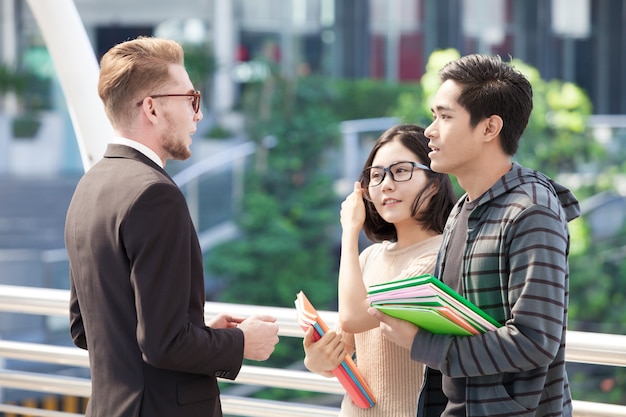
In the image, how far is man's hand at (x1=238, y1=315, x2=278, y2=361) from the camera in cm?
173

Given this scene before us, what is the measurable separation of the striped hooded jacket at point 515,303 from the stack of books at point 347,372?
0.37 meters

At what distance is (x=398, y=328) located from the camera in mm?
1576

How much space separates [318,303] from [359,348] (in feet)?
33.0

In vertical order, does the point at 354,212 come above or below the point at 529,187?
below

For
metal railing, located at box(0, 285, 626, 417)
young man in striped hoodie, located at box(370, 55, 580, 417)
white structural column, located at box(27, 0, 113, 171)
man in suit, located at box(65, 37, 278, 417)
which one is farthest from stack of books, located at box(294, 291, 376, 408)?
white structural column, located at box(27, 0, 113, 171)

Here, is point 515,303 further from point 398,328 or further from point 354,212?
point 354,212

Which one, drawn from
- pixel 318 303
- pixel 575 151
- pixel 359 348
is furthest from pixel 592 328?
pixel 359 348

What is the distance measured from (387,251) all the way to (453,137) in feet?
1.64

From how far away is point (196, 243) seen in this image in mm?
1674

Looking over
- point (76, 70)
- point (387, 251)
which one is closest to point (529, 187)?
point (387, 251)

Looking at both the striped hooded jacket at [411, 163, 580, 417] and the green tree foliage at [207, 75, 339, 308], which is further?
the green tree foliage at [207, 75, 339, 308]

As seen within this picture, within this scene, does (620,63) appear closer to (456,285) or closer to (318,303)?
(318,303)

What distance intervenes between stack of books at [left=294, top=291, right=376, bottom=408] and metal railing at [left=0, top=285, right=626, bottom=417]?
1.14 feet

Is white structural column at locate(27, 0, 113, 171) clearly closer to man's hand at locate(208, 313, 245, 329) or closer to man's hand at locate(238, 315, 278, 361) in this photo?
man's hand at locate(208, 313, 245, 329)
